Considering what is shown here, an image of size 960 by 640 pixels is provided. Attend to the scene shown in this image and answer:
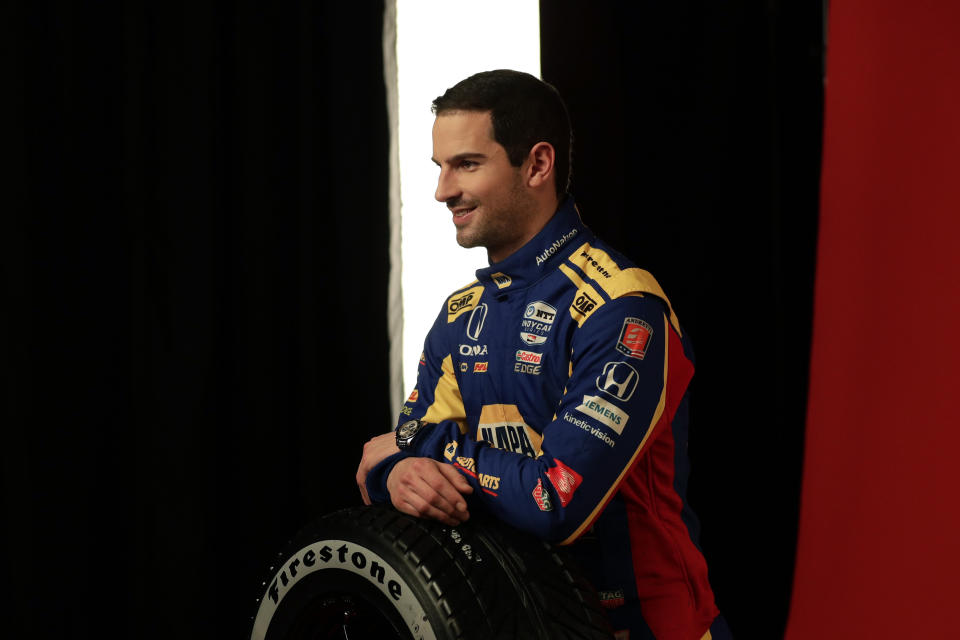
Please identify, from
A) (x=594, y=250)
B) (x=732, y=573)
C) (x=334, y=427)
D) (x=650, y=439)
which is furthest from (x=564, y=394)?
(x=732, y=573)

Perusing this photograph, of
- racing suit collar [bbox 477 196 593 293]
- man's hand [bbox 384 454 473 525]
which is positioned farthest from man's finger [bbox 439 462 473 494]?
racing suit collar [bbox 477 196 593 293]

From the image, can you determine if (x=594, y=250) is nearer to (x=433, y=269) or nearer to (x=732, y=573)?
(x=433, y=269)

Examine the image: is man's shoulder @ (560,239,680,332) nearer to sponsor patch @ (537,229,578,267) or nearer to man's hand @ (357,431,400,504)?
sponsor patch @ (537,229,578,267)

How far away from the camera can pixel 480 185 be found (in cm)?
134

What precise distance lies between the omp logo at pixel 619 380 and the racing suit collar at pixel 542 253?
0.23 metres

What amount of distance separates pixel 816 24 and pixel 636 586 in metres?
1.60

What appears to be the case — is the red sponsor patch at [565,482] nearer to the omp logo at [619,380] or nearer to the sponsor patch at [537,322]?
the omp logo at [619,380]

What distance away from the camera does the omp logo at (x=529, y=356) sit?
1272mm

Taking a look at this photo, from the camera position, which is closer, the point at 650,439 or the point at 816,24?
the point at 650,439

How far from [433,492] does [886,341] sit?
135 cm

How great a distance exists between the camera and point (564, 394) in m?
1.21

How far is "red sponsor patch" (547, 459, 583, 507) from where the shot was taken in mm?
1116

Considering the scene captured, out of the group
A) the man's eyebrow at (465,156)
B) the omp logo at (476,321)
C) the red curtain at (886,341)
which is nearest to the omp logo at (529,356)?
the omp logo at (476,321)

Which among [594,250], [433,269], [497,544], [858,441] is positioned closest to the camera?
[497,544]
